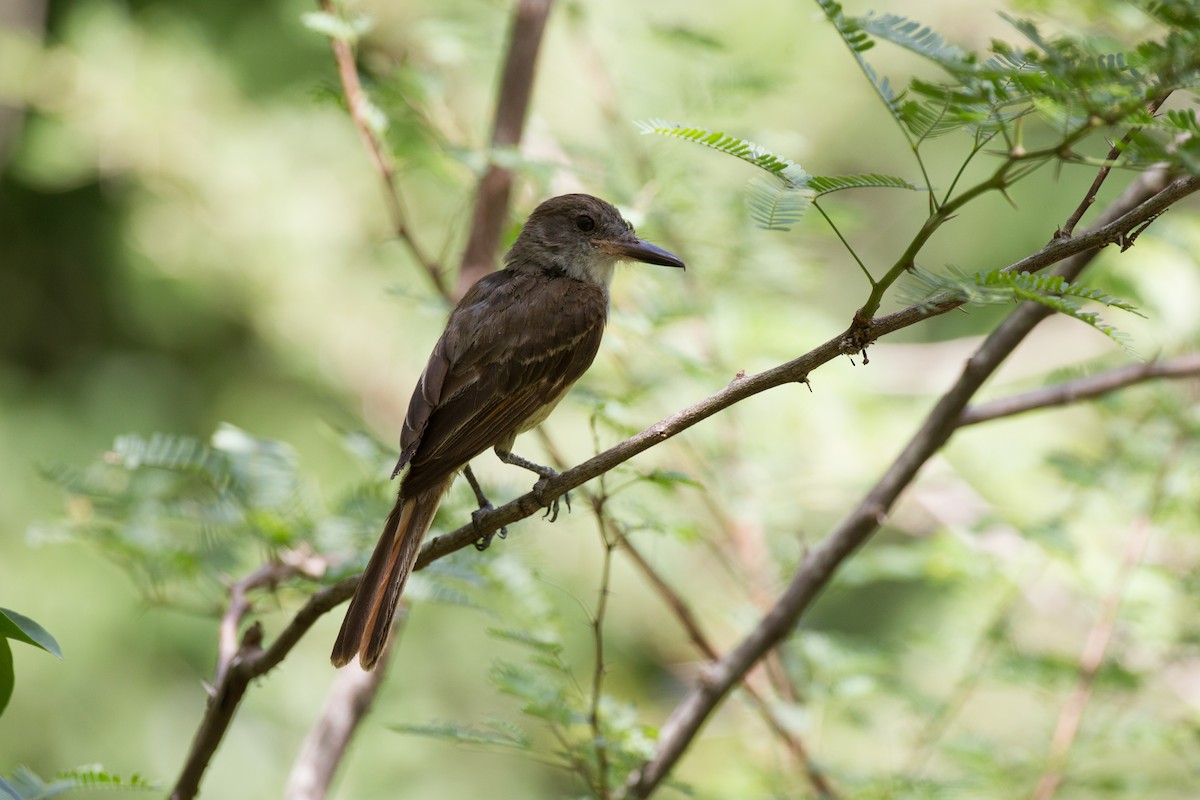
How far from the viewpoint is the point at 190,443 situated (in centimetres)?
321

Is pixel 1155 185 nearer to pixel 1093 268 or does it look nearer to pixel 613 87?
pixel 1093 268

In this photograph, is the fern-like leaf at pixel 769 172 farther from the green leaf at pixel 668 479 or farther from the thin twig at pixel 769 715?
the thin twig at pixel 769 715

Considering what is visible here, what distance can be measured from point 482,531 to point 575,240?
1757 millimetres

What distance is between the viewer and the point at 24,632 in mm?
1730

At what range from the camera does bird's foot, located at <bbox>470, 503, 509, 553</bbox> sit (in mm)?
2594

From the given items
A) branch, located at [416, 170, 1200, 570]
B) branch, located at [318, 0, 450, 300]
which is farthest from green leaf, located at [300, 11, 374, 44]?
branch, located at [416, 170, 1200, 570]

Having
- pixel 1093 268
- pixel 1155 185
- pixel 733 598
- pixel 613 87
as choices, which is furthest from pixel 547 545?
pixel 1155 185

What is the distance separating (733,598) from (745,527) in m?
1.47

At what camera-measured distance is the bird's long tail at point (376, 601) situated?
8.90 ft

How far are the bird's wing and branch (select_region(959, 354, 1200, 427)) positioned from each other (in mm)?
1163

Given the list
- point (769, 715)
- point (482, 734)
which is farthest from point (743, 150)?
point (769, 715)

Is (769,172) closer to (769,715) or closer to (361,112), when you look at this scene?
(361,112)

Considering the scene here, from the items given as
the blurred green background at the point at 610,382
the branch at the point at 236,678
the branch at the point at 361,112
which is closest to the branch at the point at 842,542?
the blurred green background at the point at 610,382

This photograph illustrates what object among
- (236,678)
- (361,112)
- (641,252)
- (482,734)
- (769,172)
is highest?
(641,252)
